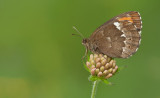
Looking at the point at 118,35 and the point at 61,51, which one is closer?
the point at 118,35

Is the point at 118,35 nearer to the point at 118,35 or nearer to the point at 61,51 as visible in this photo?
the point at 118,35

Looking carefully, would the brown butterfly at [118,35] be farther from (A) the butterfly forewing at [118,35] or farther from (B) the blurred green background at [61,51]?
(B) the blurred green background at [61,51]

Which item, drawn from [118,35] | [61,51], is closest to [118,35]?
[118,35]

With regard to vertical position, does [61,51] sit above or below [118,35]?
below

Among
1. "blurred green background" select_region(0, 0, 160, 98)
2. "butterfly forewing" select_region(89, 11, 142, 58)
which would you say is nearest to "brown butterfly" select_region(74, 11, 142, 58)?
"butterfly forewing" select_region(89, 11, 142, 58)

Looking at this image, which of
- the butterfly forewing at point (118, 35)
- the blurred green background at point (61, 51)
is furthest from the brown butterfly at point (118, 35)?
the blurred green background at point (61, 51)

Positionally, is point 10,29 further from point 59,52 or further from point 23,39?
point 59,52

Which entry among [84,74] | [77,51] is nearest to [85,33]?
[77,51]
